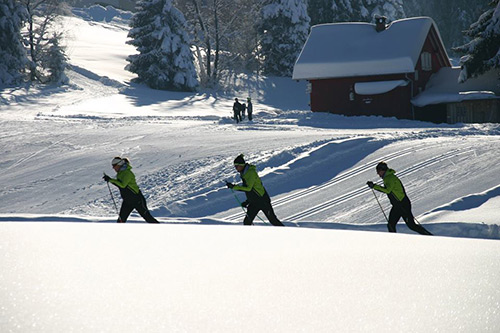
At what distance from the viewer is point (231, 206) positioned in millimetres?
15508

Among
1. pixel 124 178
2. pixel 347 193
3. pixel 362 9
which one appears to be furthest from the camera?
pixel 362 9

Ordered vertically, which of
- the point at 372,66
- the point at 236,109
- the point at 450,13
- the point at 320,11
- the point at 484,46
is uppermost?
the point at 450,13

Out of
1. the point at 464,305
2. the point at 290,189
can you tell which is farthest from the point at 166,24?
the point at 464,305

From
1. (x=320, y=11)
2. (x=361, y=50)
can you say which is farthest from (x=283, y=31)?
(x=361, y=50)

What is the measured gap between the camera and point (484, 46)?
32062 millimetres

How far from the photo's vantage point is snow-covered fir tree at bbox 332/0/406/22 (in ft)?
187

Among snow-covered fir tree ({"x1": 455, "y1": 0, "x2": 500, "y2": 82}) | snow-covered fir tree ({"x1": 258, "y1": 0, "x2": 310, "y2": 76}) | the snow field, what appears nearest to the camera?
the snow field

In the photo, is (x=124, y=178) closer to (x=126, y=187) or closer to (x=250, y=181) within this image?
(x=126, y=187)

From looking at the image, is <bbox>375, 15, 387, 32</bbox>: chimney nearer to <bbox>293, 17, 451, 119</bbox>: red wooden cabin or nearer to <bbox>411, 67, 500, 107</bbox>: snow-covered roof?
<bbox>293, 17, 451, 119</bbox>: red wooden cabin

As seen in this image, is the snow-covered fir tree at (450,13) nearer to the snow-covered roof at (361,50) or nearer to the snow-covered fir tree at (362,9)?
the snow-covered fir tree at (362,9)

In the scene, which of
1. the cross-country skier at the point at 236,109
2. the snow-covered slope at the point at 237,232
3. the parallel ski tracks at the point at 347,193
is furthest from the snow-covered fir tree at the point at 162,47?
the parallel ski tracks at the point at 347,193

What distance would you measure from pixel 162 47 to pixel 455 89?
65.5 ft

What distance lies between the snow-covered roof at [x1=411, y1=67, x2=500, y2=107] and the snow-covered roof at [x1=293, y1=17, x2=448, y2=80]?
6.18ft

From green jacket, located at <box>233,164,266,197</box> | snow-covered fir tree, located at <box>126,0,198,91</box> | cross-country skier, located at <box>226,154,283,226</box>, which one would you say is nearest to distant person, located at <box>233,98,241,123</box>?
snow-covered fir tree, located at <box>126,0,198,91</box>
